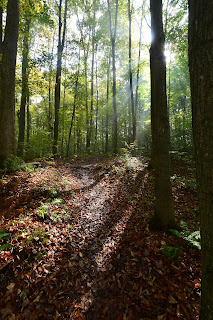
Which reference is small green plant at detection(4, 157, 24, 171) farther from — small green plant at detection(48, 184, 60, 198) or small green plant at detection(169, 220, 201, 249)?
small green plant at detection(169, 220, 201, 249)

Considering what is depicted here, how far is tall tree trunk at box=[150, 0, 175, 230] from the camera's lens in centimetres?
394

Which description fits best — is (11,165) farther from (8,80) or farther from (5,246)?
(5,246)

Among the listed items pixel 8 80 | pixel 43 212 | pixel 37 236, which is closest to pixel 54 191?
pixel 43 212

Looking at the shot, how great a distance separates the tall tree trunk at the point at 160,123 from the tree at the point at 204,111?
2.53m

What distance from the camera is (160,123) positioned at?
3.95m

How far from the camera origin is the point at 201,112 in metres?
1.42

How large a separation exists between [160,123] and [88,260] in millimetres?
3950

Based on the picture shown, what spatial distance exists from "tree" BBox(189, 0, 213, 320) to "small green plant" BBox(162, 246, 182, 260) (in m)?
1.71

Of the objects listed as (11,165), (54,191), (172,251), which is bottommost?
(172,251)

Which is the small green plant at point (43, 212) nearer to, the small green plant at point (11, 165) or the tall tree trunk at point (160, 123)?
the small green plant at point (11, 165)

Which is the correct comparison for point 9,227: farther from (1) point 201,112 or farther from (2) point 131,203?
(1) point 201,112

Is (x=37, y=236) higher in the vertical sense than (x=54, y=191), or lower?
lower

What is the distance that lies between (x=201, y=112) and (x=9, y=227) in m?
4.67

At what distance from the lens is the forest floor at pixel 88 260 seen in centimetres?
265
